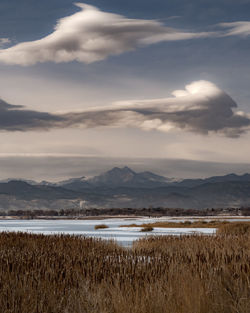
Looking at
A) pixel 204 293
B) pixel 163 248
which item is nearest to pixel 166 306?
pixel 204 293

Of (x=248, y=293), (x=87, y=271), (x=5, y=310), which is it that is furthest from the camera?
(x=87, y=271)

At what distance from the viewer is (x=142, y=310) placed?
23.9ft

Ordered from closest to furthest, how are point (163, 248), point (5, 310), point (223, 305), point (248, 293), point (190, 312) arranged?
point (5, 310), point (190, 312), point (223, 305), point (248, 293), point (163, 248)

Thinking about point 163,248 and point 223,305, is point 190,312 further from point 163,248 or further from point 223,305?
point 163,248

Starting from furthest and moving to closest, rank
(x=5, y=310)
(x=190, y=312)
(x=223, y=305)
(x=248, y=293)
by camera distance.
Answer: (x=248, y=293), (x=223, y=305), (x=190, y=312), (x=5, y=310)

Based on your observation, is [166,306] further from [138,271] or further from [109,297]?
[138,271]

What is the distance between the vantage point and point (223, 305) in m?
8.29

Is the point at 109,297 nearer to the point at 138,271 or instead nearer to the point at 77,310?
the point at 77,310

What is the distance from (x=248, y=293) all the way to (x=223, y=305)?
0.88 metres

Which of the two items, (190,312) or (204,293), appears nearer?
(190,312)

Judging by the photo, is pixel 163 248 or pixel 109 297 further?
pixel 163 248

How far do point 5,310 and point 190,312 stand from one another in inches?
114

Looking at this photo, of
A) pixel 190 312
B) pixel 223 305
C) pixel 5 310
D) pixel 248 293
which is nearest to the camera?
pixel 5 310

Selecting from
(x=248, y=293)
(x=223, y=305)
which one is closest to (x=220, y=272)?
(x=248, y=293)
